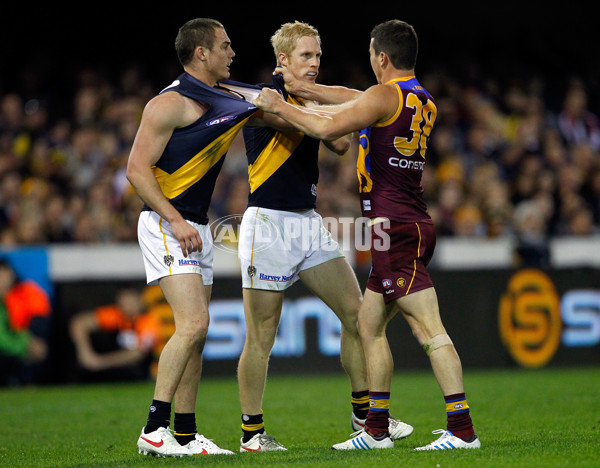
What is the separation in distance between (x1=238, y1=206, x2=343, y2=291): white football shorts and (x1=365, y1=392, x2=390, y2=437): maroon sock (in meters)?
1.04

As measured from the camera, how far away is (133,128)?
15.1 meters

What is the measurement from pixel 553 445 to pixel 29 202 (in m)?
9.18

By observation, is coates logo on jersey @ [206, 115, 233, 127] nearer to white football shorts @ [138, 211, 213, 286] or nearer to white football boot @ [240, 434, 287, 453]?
white football shorts @ [138, 211, 213, 286]

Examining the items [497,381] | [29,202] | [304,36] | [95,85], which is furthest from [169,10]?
[304,36]

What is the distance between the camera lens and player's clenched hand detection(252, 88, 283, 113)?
593cm

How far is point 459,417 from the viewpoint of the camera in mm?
5676

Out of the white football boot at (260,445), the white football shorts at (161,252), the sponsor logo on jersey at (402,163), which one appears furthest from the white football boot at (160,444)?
the sponsor logo on jersey at (402,163)

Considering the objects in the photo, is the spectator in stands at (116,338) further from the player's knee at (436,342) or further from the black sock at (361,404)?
the player's knee at (436,342)

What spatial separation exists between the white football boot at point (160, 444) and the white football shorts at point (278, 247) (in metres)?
1.22

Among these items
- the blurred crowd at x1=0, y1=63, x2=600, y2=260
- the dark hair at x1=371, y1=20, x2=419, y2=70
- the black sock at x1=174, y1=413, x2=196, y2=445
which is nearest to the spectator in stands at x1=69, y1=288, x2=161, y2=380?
the blurred crowd at x1=0, y1=63, x2=600, y2=260

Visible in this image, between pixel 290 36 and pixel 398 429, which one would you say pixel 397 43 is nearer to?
pixel 290 36

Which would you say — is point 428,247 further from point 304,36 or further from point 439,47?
point 439,47

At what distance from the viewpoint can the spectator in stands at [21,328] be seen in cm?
1166

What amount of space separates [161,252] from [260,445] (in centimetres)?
152
